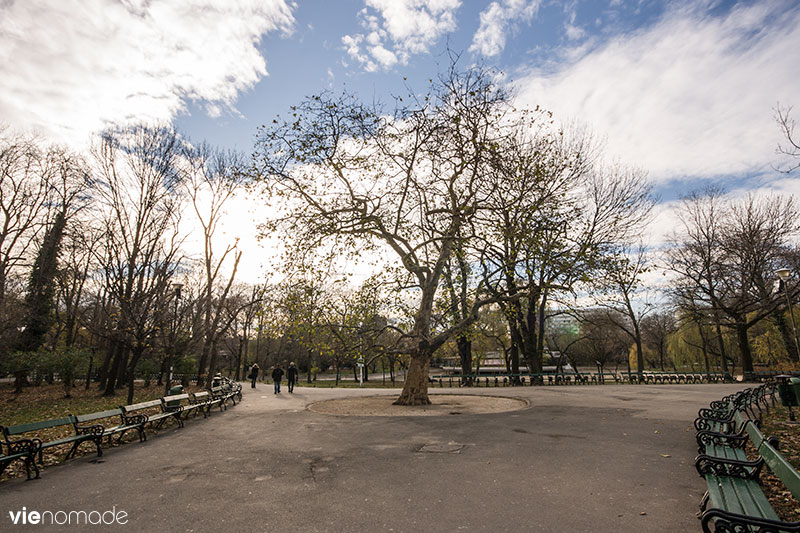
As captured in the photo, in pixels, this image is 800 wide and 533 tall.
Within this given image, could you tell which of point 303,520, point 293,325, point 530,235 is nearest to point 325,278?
point 293,325

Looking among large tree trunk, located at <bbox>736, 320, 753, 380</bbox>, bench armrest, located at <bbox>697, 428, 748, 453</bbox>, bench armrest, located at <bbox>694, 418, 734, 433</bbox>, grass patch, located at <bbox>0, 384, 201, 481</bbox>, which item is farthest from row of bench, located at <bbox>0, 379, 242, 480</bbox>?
large tree trunk, located at <bbox>736, 320, 753, 380</bbox>

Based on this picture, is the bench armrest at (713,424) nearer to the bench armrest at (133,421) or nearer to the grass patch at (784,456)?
the grass patch at (784,456)

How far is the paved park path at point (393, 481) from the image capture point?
14.1 ft

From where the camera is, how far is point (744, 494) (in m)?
3.88

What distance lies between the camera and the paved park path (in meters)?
4.29

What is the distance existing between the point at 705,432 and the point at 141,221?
23201mm

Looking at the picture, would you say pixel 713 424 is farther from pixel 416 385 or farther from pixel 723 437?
pixel 416 385

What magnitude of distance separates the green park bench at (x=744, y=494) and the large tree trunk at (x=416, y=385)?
10.9 m

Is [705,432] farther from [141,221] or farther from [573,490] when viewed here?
[141,221]

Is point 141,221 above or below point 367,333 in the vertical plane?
above

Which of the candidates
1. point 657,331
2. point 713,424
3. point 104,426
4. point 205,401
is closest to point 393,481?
point 713,424

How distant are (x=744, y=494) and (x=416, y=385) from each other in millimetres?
11886

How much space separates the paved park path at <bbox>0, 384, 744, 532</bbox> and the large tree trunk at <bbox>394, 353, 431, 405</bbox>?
546 cm

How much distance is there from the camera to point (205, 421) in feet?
39.7
